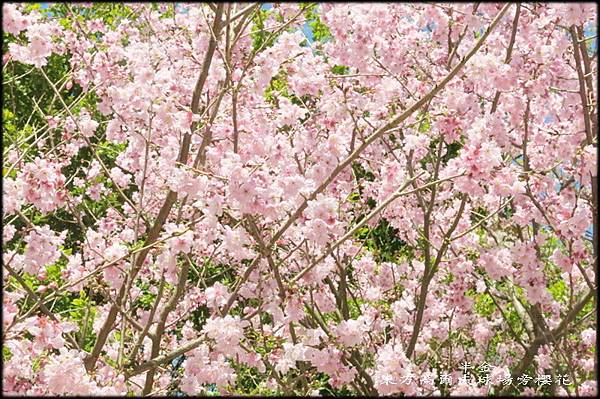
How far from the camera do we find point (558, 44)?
5125 millimetres

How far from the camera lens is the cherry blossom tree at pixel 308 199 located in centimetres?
427

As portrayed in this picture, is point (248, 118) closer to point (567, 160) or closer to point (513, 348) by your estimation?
point (567, 160)

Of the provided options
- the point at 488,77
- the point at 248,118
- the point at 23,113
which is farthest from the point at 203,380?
the point at 23,113

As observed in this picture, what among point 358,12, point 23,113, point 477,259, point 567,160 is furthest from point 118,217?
point 23,113

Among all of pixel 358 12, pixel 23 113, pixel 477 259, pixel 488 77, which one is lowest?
pixel 477 259

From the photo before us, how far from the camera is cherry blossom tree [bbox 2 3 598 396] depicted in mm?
4270

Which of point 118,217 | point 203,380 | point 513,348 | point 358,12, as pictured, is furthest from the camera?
point 513,348

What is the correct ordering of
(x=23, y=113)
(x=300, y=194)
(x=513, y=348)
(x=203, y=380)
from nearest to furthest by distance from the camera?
(x=300, y=194) < (x=203, y=380) < (x=513, y=348) < (x=23, y=113)

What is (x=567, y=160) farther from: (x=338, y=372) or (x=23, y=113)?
(x=23, y=113)

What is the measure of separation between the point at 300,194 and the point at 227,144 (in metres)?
0.82

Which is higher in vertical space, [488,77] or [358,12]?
[358,12]

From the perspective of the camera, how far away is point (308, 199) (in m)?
4.31

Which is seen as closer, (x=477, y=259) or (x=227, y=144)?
(x=227, y=144)

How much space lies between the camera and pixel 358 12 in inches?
217
